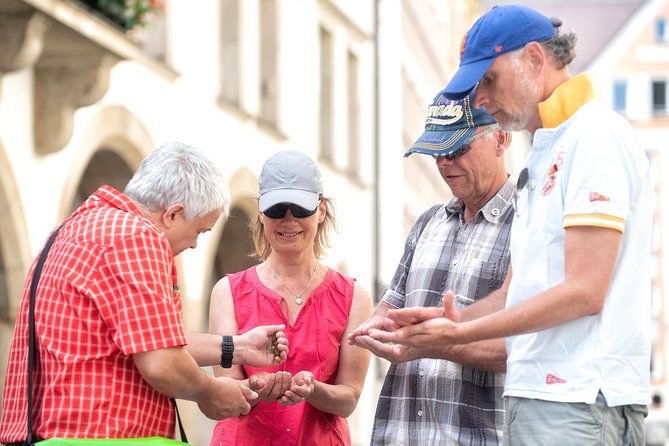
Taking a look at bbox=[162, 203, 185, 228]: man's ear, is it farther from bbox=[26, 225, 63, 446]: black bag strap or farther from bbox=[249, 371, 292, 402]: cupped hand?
bbox=[249, 371, 292, 402]: cupped hand

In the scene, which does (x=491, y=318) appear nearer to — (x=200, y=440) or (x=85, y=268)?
(x=85, y=268)

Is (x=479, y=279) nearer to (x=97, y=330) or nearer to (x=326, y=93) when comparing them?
(x=97, y=330)

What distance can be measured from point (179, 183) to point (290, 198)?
0.69 meters

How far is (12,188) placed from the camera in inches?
470

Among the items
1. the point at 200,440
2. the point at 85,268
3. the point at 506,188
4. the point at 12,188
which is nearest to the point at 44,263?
the point at 85,268

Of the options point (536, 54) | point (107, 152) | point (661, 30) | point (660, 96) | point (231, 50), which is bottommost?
point (536, 54)

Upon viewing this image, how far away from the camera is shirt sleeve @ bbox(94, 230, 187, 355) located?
432cm

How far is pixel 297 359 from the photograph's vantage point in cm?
535

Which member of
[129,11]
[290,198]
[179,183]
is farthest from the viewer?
[129,11]

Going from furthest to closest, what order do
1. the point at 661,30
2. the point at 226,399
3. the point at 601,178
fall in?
the point at 661,30
the point at 226,399
the point at 601,178

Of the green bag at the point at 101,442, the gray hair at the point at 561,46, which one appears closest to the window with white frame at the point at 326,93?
the green bag at the point at 101,442

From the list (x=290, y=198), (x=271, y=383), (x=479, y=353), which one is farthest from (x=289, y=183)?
(x=479, y=353)

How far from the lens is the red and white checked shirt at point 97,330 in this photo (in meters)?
4.34

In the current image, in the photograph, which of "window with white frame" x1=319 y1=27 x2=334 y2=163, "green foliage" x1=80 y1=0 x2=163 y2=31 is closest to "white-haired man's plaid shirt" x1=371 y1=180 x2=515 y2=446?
"green foliage" x1=80 y1=0 x2=163 y2=31
